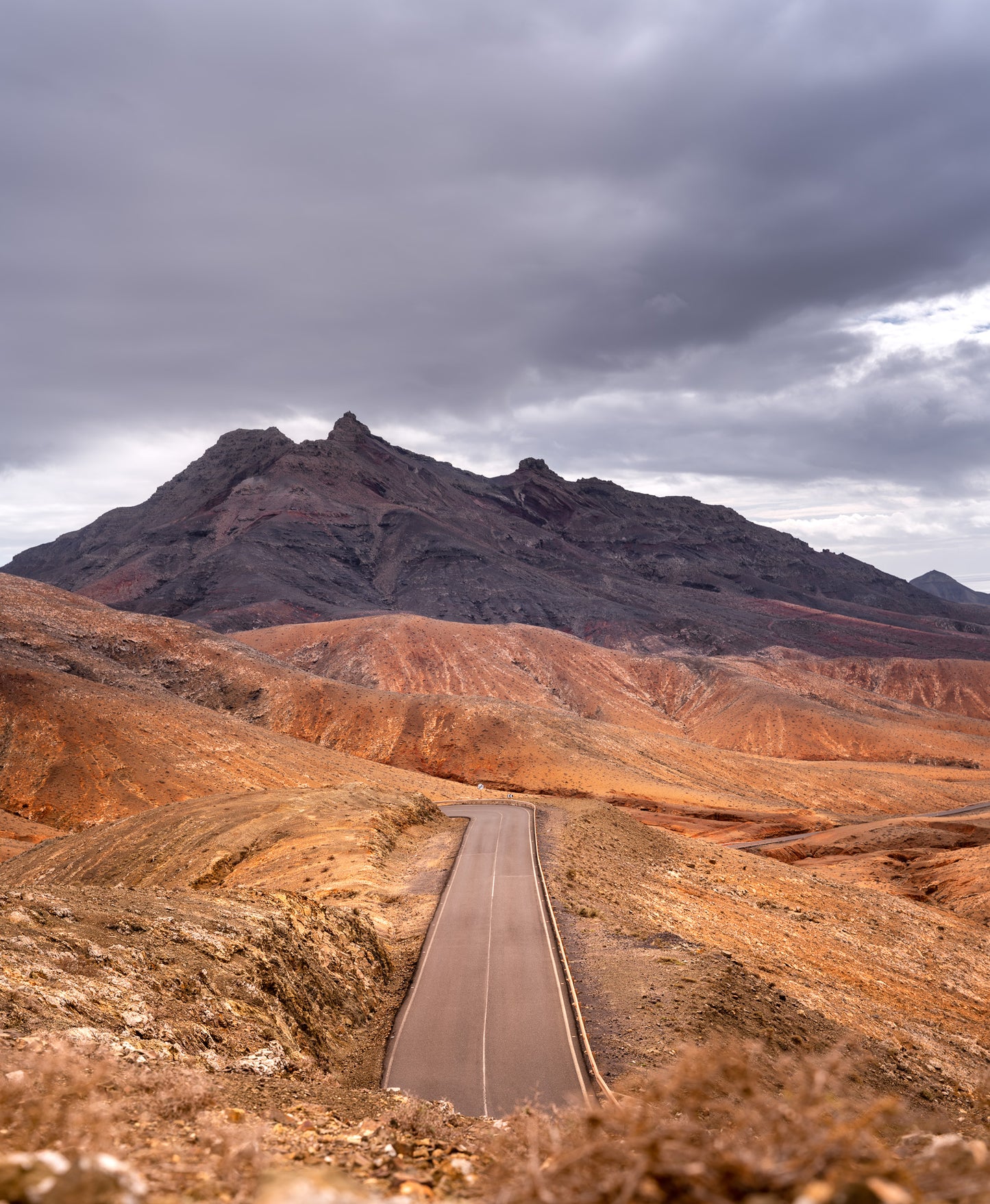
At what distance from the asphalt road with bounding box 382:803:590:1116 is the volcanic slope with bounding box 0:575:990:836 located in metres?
29.3

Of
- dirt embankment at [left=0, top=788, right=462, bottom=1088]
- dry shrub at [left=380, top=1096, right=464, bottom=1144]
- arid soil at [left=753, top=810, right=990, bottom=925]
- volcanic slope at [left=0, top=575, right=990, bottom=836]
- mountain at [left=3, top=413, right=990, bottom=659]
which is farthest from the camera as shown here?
mountain at [left=3, top=413, right=990, bottom=659]

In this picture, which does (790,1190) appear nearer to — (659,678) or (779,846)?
(779,846)

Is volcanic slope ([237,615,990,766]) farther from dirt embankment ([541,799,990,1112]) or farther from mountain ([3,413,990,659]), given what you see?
dirt embankment ([541,799,990,1112])

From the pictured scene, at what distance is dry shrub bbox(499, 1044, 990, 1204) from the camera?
323 centimetres

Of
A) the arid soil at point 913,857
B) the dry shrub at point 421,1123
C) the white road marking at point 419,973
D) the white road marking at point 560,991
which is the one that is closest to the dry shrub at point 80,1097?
the dry shrub at point 421,1123

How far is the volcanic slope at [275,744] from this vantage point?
48.4 m

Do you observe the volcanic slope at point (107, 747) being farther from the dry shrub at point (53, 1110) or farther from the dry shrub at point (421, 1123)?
the dry shrub at point (53, 1110)

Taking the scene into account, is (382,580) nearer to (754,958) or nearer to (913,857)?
(913,857)

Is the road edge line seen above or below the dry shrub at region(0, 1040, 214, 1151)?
below

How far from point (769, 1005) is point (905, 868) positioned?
1362 inches

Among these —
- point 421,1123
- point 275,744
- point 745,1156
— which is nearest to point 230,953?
point 421,1123

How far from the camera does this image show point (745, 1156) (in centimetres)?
335

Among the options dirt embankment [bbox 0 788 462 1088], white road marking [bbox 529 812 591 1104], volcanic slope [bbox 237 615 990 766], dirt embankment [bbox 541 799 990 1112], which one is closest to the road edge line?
white road marking [bbox 529 812 591 1104]

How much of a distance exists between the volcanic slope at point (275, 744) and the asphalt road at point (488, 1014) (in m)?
29.3
